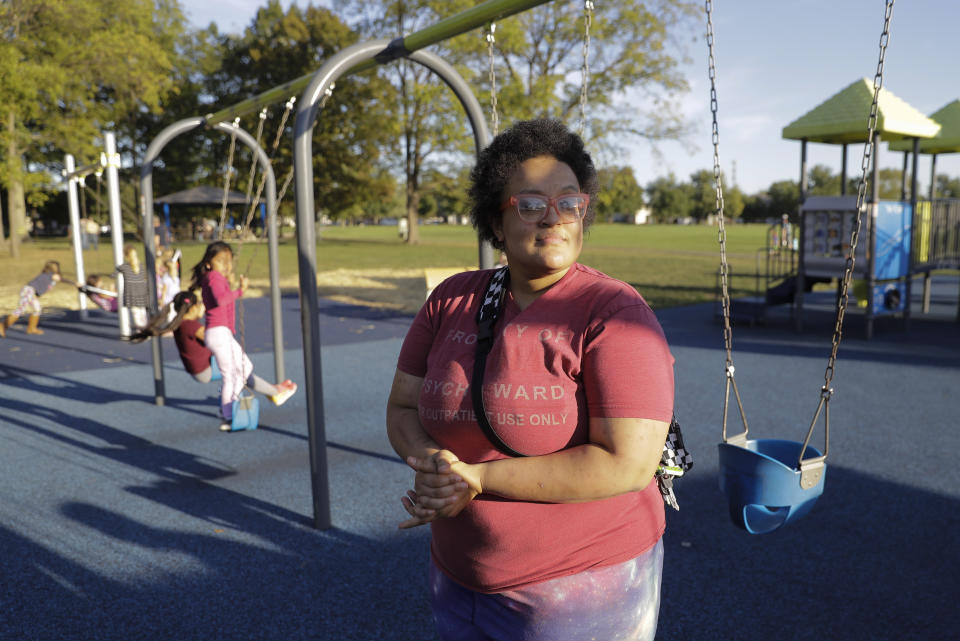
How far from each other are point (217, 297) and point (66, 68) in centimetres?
2341

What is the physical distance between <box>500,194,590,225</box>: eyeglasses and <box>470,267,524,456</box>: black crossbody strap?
178 millimetres

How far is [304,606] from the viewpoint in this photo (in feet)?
10.9

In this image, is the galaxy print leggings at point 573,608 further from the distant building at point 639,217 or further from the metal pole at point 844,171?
the distant building at point 639,217

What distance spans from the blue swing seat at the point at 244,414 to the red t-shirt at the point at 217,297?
26.1 inches

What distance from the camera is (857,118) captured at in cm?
1042

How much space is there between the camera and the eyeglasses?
5.48 feet

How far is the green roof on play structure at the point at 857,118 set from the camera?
1042 centimetres

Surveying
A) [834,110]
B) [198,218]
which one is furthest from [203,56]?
[834,110]

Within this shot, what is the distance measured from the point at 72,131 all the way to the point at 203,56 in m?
28.3

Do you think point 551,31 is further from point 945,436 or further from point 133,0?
point 945,436

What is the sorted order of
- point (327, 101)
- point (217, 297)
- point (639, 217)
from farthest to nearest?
1. point (639, 217)
2. point (327, 101)
3. point (217, 297)

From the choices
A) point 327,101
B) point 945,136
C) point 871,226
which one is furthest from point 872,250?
point 327,101

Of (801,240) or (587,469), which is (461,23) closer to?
(587,469)

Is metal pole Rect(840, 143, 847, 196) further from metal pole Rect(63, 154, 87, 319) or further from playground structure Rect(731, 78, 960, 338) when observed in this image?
metal pole Rect(63, 154, 87, 319)
